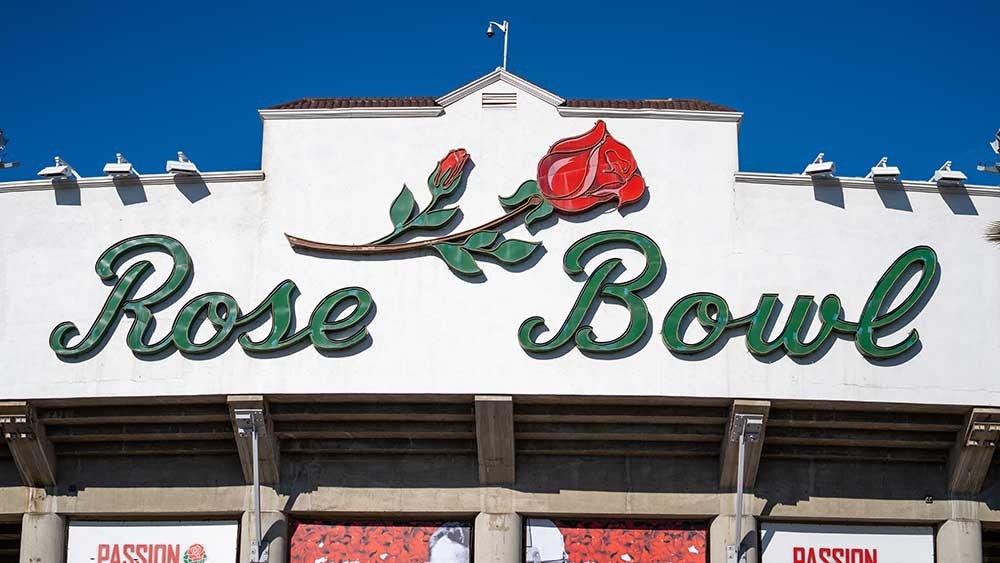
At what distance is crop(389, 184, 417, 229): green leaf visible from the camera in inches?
1416

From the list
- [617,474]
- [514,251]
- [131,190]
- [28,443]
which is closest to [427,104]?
[514,251]

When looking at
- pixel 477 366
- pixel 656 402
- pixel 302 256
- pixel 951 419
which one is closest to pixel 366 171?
pixel 302 256

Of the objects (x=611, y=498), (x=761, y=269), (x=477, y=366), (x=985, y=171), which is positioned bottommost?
(x=611, y=498)

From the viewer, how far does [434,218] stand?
35938 millimetres

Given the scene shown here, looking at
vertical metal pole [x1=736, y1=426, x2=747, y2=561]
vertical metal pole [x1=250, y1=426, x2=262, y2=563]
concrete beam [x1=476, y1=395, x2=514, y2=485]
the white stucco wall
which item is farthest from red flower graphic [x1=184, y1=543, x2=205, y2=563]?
vertical metal pole [x1=736, y1=426, x2=747, y2=561]

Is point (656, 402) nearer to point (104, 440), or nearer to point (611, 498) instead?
point (611, 498)

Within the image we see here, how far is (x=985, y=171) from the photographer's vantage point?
3634cm

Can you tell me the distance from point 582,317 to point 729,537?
6086 mm

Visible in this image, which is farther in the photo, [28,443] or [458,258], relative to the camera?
[28,443]

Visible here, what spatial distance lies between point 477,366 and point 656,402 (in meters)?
4.12

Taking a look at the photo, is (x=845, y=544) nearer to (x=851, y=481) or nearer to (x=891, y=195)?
(x=851, y=481)

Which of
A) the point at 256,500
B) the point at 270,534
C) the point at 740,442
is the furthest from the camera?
the point at 270,534

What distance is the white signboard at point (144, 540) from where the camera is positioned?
36.4 metres

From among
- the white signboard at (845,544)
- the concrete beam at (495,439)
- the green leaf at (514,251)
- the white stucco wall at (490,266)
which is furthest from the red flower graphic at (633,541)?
the green leaf at (514,251)
